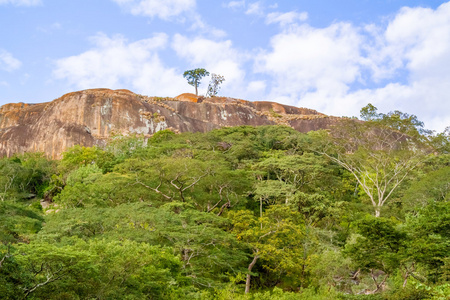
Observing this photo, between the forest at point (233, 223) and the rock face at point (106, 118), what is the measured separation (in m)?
7.16

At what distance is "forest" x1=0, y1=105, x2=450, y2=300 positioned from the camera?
9.94 metres

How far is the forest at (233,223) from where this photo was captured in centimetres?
994

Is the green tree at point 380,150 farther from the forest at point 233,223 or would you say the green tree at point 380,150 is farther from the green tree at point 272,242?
the green tree at point 272,242

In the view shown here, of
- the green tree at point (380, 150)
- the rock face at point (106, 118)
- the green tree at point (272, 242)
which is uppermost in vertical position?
the rock face at point (106, 118)

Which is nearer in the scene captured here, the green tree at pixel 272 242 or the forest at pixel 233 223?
the forest at pixel 233 223

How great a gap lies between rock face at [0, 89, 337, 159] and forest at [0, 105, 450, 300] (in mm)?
7165

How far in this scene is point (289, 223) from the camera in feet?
63.9

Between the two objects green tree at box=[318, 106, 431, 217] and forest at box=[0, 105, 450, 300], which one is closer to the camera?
forest at box=[0, 105, 450, 300]

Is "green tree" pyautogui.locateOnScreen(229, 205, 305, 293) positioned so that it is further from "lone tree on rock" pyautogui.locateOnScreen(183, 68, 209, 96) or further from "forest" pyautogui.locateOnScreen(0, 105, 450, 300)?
"lone tree on rock" pyautogui.locateOnScreen(183, 68, 209, 96)

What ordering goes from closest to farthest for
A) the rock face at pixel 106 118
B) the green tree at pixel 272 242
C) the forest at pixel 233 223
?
the forest at pixel 233 223
the green tree at pixel 272 242
the rock face at pixel 106 118

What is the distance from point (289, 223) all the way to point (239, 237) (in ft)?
8.64

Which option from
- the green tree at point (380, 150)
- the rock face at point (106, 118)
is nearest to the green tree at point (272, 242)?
the green tree at point (380, 150)

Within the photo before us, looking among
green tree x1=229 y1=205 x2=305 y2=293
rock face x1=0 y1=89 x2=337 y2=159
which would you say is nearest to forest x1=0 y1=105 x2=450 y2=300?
green tree x1=229 y1=205 x2=305 y2=293

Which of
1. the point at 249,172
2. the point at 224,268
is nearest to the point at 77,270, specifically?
the point at 224,268
